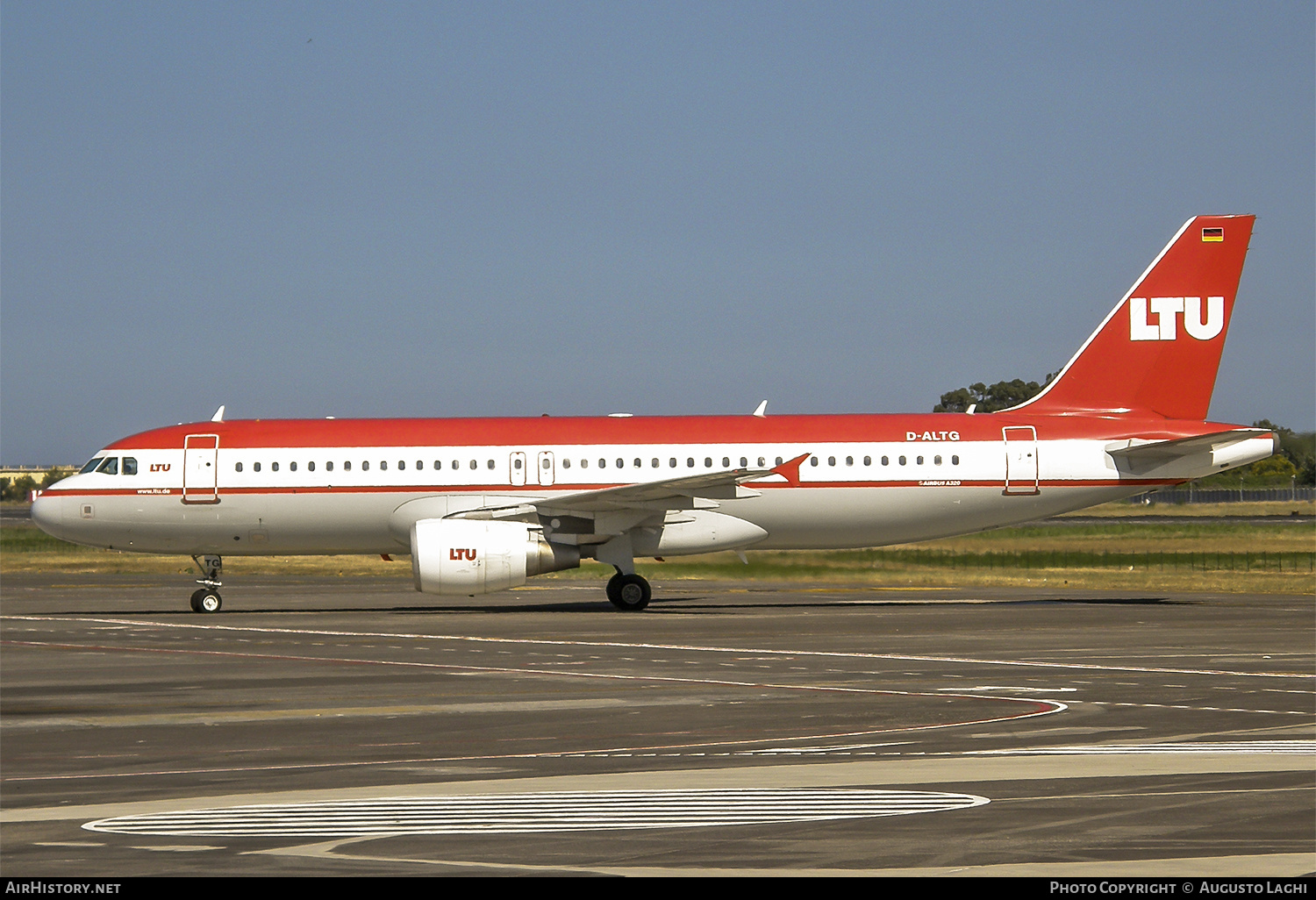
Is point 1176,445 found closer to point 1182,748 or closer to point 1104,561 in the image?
point 1104,561

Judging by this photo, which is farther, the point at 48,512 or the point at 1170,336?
the point at 1170,336

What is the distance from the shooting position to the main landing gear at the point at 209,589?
97.0 feet

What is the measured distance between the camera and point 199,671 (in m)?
18.3

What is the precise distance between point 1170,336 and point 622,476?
12.2 metres

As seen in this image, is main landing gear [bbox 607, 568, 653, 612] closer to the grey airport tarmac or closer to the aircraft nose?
the grey airport tarmac

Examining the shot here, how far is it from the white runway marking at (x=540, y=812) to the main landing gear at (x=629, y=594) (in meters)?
19.1

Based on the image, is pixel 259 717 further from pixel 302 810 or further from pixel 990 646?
pixel 990 646

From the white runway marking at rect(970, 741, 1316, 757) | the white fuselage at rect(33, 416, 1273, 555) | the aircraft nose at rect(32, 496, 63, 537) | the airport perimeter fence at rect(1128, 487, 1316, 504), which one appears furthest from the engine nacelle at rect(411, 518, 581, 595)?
the airport perimeter fence at rect(1128, 487, 1316, 504)

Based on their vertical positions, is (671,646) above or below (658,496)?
below

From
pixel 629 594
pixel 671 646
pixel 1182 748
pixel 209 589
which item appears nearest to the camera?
pixel 1182 748

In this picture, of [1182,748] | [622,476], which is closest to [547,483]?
[622,476]

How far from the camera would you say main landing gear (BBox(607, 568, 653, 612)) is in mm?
29109

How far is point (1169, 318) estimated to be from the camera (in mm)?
31406
